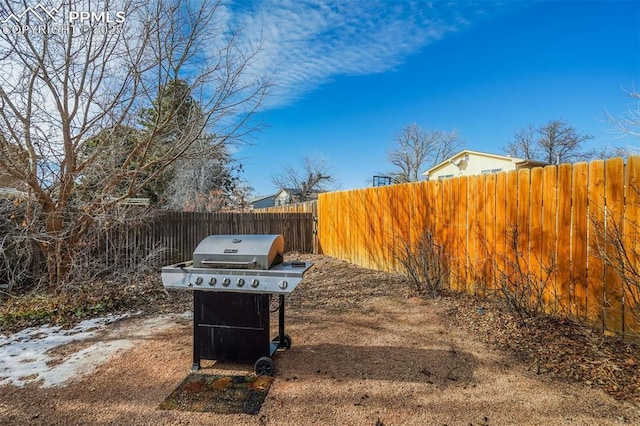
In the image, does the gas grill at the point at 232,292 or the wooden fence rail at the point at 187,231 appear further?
the wooden fence rail at the point at 187,231

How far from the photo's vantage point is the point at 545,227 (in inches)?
150

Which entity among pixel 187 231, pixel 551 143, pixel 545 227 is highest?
pixel 551 143

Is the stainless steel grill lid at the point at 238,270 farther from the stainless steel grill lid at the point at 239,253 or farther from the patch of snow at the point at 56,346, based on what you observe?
the patch of snow at the point at 56,346

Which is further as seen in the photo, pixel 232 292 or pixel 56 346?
pixel 56 346

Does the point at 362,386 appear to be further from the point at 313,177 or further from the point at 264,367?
the point at 313,177

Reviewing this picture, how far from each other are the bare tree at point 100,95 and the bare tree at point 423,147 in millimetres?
26312

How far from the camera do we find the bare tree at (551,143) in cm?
2575

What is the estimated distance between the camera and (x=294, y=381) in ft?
8.78

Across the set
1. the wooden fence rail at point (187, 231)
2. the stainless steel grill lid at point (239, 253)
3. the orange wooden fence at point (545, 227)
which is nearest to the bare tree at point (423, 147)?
the wooden fence rail at point (187, 231)

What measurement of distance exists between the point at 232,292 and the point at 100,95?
14.6ft

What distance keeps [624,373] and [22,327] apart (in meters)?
6.08

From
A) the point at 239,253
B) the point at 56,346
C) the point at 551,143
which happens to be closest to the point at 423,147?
the point at 551,143

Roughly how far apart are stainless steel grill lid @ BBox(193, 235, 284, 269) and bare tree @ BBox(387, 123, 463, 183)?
94.6 ft

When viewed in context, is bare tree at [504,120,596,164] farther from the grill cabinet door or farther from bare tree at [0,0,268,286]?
the grill cabinet door
